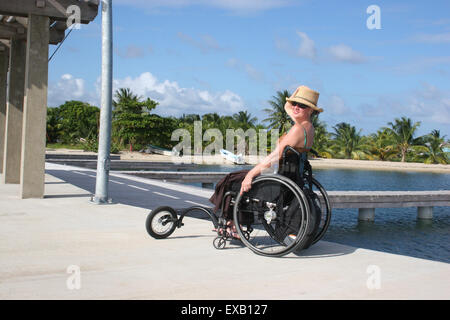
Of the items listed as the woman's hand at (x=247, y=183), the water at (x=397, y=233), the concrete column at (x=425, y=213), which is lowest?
the water at (x=397, y=233)

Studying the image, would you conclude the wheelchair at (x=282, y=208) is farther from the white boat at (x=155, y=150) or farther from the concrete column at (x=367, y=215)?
the white boat at (x=155, y=150)

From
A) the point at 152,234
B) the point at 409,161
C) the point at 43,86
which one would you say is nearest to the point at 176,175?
the point at 43,86

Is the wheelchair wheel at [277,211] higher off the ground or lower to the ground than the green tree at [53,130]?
lower

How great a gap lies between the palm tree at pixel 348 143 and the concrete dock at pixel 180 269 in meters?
62.6

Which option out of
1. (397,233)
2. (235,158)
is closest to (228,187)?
(397,233)

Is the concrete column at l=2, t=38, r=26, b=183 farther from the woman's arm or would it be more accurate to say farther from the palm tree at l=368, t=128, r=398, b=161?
the palm tree at l=368, t=128, r=398, b=161

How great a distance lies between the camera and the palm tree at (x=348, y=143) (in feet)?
218

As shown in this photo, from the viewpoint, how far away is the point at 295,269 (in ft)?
14.5

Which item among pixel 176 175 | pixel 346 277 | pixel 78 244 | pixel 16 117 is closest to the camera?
pixel 346 277

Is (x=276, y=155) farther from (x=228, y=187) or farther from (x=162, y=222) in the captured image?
(x=162, y=222)

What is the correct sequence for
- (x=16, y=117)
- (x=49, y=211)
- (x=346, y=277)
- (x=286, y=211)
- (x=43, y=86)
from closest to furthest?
(x=346, y=277) < (x=286, y=211) < (x=49, y=211) < (x=43, y=86) < (x=16, y=117)

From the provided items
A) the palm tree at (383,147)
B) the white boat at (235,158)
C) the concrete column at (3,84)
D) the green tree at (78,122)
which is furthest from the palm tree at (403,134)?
the concrete column at (3,84)
